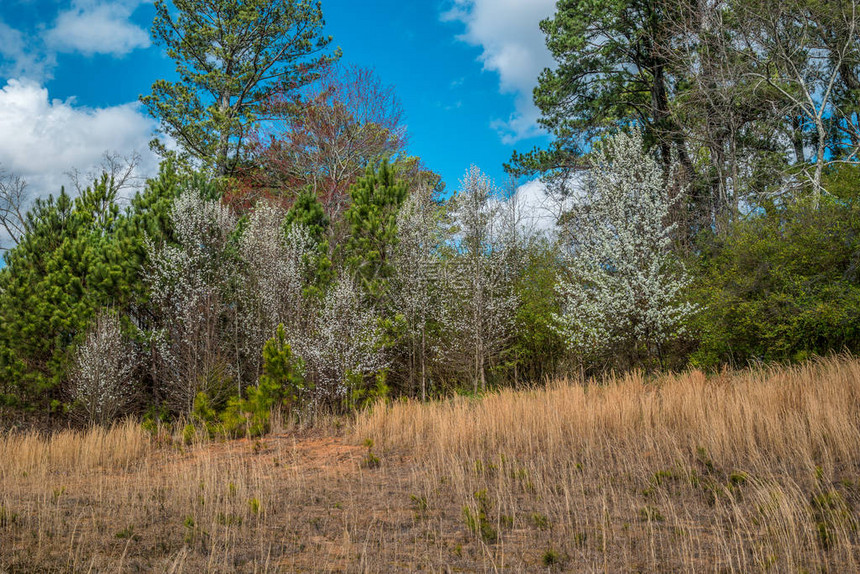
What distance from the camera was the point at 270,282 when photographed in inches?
542

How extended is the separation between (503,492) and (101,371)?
10.3m

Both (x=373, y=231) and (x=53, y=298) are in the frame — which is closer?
(x=53, y=298)

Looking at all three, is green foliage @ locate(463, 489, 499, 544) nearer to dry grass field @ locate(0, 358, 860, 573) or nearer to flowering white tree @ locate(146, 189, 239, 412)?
dry grass field @ locate(0, 358, 860, 573)

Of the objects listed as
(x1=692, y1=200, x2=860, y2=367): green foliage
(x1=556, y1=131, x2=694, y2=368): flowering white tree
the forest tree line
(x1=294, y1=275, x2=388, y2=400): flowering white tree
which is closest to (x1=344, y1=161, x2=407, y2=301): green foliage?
the forest tree line

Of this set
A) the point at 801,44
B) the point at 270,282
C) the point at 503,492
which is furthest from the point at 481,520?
the point at 801,44

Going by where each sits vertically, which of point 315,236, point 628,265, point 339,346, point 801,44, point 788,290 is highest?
point 801,44

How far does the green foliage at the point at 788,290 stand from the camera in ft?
38.3

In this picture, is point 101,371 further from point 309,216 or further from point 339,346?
point 309,216

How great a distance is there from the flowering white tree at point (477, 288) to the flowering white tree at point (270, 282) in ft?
14.4

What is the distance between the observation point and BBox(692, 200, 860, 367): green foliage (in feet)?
38.3

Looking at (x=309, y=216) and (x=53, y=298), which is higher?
(x=309, y=216)

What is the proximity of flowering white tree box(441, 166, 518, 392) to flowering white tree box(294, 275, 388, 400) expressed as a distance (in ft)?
11.9


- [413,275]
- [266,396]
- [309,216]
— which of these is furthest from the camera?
[309,216]

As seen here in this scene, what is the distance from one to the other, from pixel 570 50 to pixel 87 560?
2094cm
